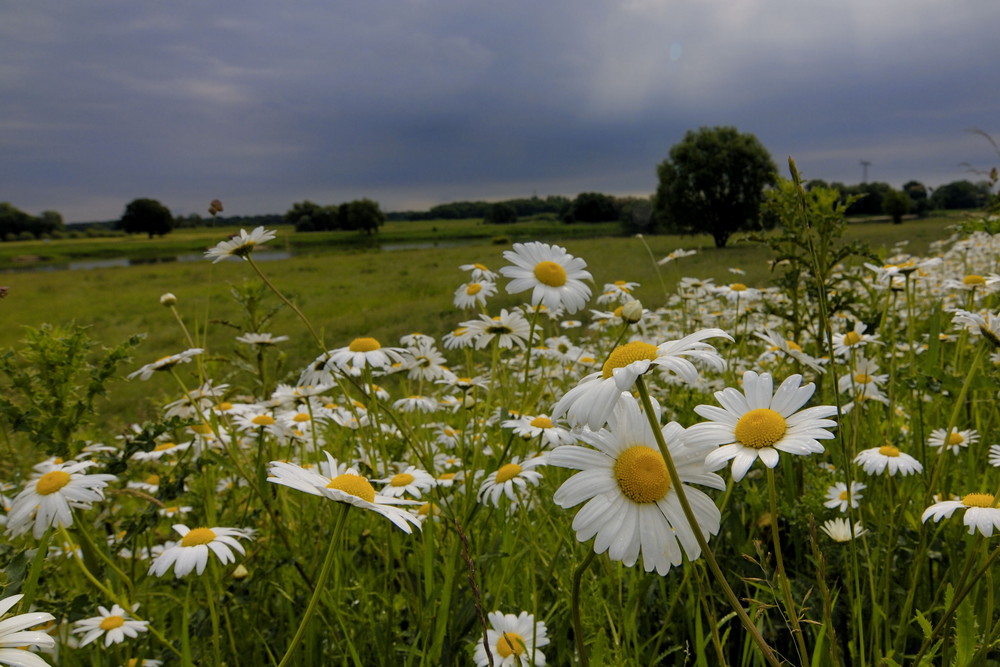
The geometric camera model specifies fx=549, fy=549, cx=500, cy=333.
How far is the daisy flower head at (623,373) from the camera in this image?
0.73 meters

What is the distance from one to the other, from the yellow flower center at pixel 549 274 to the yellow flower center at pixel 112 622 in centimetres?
156

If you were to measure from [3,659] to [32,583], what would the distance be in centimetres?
41

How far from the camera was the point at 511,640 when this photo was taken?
1381 mm

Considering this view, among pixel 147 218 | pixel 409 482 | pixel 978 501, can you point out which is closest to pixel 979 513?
pixel 978 501

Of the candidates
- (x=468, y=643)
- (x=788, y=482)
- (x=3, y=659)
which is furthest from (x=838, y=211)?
(x=3, y=659)

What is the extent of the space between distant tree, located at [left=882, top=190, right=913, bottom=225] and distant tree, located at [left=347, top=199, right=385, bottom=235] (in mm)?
59810

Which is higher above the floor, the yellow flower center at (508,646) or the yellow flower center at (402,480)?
the yellow flower center at (402,480)

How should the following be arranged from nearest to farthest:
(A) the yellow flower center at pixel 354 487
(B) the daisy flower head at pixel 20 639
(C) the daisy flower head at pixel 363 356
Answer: (B) the daisy flower head at pixel 20 639, (A) the yellow flower center at pixel 354 487, (C) the daisy flower head at pixel 363 356

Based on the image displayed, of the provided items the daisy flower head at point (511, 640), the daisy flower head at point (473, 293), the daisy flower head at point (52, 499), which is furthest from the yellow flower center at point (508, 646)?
the daisy flower head at point (473, 293)

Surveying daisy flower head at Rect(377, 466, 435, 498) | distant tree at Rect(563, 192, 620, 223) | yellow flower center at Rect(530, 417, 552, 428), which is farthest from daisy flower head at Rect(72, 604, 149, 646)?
distant tree at Rect(563, 192, 620, 223)

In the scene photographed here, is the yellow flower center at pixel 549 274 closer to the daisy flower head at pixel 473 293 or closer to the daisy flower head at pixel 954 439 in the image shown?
the daisy flower head at pixel 473 293

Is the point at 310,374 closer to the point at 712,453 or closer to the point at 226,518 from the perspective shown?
the point at 226,518

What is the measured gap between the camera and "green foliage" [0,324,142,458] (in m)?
1.91

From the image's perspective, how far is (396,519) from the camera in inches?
31.2
